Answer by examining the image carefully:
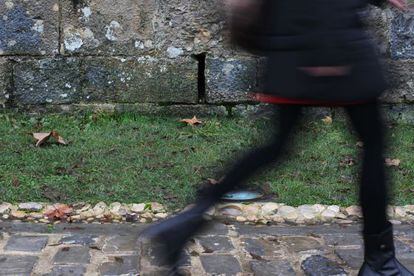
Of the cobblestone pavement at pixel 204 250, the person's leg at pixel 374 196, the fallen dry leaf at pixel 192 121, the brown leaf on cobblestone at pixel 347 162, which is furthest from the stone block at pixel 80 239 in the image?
the fallen dry leaf at pixel 192 121

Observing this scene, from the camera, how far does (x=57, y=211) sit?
404 centimetres

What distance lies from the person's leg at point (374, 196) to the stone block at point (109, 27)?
3299 mm

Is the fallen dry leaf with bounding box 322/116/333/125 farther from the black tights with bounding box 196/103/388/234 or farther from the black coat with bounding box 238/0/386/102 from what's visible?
the black coat with bounding box 238/0/386/102

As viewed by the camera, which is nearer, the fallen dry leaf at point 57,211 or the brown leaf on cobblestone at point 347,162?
the fallen dry leaf at point 57,211

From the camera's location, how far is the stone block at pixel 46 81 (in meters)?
5.91

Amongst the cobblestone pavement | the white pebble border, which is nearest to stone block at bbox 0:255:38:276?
the cobblestone pavement

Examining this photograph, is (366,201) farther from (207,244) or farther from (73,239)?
(73,239)

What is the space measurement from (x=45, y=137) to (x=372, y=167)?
290 cm

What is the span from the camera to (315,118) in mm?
6047

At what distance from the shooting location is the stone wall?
19.2 ft

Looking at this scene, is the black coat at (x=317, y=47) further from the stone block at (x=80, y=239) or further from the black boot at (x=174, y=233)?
the stone block at (x=80, y=239)

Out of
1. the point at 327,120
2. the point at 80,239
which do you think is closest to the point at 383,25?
the point at 327,120

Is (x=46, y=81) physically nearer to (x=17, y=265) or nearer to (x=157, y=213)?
(x=157, y=213)

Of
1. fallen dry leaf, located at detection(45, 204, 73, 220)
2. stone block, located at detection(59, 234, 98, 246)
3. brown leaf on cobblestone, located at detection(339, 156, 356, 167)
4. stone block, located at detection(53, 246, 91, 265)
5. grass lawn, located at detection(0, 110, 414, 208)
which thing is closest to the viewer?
stone block, located at detection(53, 246, 91, 265)
